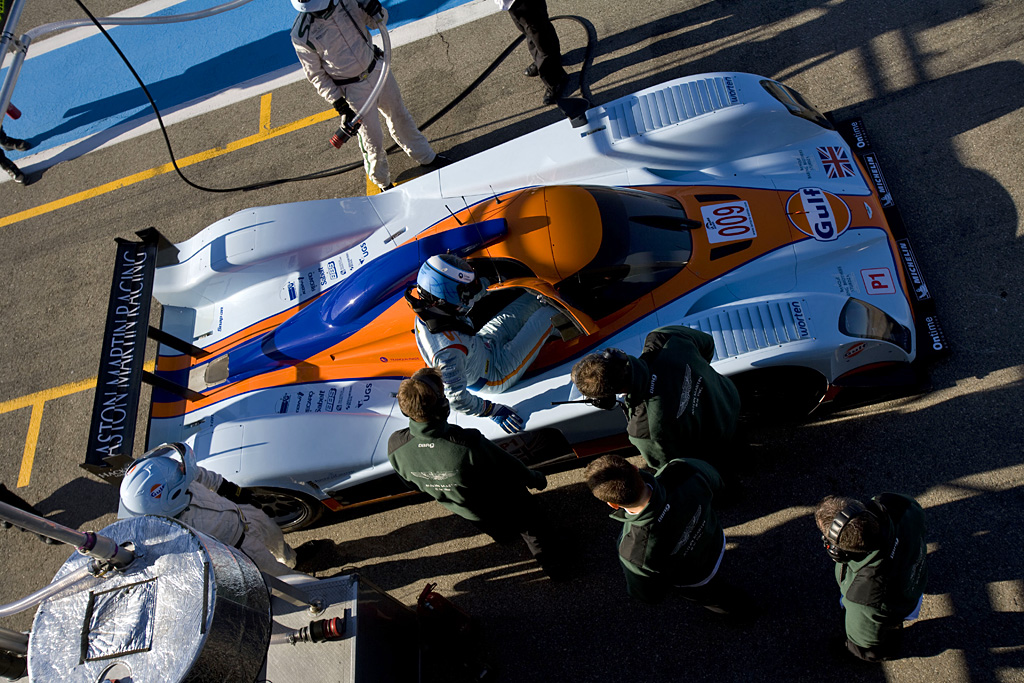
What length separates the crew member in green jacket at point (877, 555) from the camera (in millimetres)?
2578

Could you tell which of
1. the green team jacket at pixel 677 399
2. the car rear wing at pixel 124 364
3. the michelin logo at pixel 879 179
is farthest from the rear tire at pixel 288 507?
the michelin logo at pixel 879 179

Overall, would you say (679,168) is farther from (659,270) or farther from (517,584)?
(517,584)

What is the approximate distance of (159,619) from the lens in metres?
2.02

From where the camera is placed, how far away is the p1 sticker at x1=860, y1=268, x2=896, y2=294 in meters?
3.92

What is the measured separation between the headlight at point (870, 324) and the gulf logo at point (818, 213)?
506 mm

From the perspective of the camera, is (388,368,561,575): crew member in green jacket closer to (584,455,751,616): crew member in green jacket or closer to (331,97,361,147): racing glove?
(584,455,751,616): crew member in green jacket

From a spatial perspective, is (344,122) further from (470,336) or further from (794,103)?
(794,103)

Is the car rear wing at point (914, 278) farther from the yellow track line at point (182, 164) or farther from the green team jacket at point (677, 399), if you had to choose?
the yellow track line at point (182, 164)

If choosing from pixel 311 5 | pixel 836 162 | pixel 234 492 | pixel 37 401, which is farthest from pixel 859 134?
pixel 37 401

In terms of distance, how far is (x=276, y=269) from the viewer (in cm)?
491

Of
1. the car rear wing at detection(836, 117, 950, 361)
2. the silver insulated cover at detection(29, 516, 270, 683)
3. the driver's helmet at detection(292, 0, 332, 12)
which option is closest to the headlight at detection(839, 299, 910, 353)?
the car rear wing at detection(836, 117, 950, 361)

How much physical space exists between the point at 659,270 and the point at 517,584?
2156 millimetres

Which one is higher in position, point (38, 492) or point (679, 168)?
point (679, 168)

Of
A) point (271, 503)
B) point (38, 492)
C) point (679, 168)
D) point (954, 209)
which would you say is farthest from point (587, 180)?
point (38, 492)
